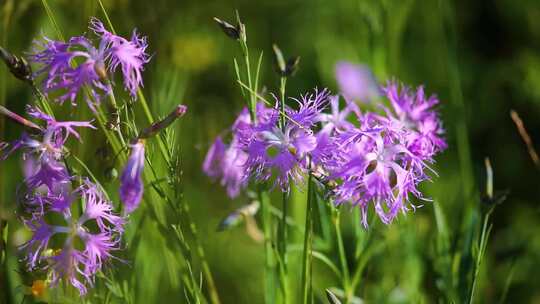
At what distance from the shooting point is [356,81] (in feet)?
6.06

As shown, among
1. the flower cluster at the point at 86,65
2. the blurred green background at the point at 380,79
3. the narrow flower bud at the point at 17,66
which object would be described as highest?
→ the narrow flower bud at the point at 17,66

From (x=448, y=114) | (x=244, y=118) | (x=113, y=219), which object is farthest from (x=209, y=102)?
(x=113, y=219)

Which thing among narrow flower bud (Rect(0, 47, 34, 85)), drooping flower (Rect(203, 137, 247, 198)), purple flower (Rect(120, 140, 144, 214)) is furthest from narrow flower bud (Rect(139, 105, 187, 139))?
drooping flower (Rect(203, 137, 247, 198))

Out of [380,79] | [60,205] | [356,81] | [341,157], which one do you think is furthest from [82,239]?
[356,81]

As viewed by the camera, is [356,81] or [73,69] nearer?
[73,69]

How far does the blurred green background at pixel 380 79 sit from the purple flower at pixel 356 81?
0.13 feet

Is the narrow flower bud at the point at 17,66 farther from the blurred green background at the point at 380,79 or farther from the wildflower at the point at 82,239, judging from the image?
the blurred green background at the point at 380,79

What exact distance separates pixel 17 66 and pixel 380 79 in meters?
0.79

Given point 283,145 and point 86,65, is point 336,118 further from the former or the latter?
point 86,65

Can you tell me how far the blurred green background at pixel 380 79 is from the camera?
1222mm

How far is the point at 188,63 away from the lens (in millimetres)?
2115

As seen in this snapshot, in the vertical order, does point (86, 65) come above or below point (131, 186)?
above

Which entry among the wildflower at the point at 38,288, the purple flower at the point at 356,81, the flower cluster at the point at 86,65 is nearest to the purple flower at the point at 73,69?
the flower cluster at the point at 86,65

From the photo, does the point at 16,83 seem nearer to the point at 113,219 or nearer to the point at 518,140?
the point at 113,219
